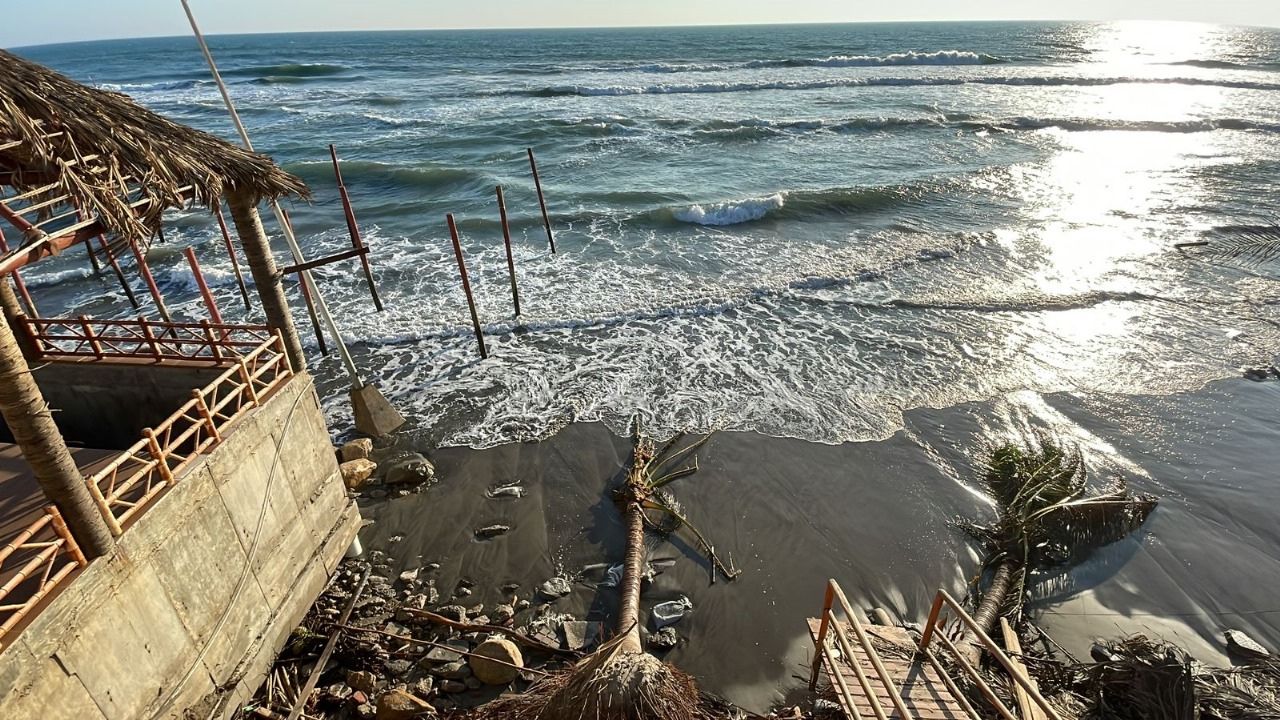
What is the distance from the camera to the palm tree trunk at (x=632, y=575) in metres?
8.15

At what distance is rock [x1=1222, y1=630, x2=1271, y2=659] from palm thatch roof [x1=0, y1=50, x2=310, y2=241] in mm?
13938

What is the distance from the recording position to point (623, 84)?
5881 centimetres

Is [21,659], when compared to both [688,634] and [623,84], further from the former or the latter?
[623,84]

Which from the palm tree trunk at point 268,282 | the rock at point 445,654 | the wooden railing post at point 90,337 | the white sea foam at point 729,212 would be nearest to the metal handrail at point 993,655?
the rock at point 445,654

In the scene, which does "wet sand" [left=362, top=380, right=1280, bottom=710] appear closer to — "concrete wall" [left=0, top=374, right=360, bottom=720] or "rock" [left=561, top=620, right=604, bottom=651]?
"rock" [left=561, top=620, right=604, bottom=651]

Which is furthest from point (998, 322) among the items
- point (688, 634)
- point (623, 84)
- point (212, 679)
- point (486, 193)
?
point (623, 84)

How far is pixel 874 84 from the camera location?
56719 mm

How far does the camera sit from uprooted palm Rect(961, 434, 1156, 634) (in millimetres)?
8977

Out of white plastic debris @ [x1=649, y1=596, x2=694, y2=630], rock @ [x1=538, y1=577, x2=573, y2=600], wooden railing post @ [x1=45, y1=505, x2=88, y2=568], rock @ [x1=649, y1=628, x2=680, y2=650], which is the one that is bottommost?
rock @ [x1=649, y1=628, x2=680, y2=650]

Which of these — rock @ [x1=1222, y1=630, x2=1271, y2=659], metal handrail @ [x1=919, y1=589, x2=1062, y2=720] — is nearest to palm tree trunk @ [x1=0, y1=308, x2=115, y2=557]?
metal handrail @ [x1=919, y1=589, x2=1062, y2=720]

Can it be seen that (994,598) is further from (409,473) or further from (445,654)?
(409,473)

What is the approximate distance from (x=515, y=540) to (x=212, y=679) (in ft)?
14.8

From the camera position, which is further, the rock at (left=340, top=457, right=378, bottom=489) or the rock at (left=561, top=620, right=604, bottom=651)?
the rock at (left=340, top=457, right=378, bottom=489)

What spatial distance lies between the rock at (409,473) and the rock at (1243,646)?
40.2 feet
